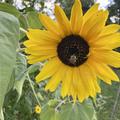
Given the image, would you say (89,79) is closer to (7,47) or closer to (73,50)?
(73,50)

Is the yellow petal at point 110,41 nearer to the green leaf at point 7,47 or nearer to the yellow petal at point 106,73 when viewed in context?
the yellow petal at point 106,73

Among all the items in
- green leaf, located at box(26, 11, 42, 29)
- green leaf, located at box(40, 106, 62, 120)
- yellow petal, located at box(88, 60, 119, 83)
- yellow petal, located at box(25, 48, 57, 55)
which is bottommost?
green leaf, located at box(40, 106, 62, 120)

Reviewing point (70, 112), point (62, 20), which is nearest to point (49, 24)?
point (62, 20)

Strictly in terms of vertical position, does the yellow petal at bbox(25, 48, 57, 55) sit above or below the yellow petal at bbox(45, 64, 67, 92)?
above

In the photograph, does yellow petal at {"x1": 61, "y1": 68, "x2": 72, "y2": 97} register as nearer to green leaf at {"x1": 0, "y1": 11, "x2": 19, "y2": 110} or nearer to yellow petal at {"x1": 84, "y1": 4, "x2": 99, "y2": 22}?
yellow petal at {"x1": 84, "y1": 4, "x2": 99, "y2": 22}

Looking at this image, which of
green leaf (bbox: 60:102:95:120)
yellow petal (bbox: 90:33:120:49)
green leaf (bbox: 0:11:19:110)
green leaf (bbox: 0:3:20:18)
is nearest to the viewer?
green leaf (bbox: 0:11:19:110)

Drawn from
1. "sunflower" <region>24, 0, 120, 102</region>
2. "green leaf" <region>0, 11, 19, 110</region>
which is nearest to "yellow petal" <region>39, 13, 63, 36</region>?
"sunflower" <region>24, 0, 120, 102</region>

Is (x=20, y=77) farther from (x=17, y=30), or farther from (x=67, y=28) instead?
(x=17, y=30)

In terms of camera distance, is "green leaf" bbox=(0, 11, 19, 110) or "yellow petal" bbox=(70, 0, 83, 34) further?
"yellow petal" bbox=(70, 0, 83, 34)
